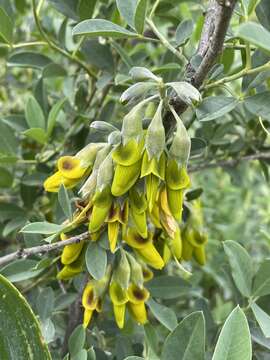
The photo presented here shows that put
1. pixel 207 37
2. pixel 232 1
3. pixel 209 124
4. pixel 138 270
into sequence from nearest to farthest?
pixel 232 1 < pixel 207 37 < pixel 138 270 < pixel 209 124

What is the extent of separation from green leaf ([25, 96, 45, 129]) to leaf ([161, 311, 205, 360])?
1.56 ft

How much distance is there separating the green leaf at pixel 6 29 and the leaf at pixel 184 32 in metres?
0.26

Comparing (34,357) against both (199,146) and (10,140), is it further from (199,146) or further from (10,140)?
(10,140)

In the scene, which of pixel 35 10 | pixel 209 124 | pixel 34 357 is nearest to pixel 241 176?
pixel 209 124

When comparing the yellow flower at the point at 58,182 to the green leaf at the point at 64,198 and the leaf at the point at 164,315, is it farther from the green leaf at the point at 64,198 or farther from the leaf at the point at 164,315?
the leaf at the point at 164,315

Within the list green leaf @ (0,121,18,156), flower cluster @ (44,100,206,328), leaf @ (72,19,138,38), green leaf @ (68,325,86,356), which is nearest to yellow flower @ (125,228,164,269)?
flower cluster @ (44,100,206,328)

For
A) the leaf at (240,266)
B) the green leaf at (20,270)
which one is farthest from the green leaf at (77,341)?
the leaf at (240,266)

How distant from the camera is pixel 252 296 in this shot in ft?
2.65

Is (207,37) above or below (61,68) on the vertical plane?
above

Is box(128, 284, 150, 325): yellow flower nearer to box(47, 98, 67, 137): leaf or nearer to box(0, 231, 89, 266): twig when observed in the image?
box(0, 231, 89, 266): twig

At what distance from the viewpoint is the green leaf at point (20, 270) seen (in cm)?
80

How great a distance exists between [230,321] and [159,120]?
0.22 meters

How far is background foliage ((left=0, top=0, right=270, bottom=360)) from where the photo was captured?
0.71 meters

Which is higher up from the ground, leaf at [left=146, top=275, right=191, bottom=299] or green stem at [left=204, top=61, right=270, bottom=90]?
green stem at [left=204, top=61, right=270, bottom=90]
